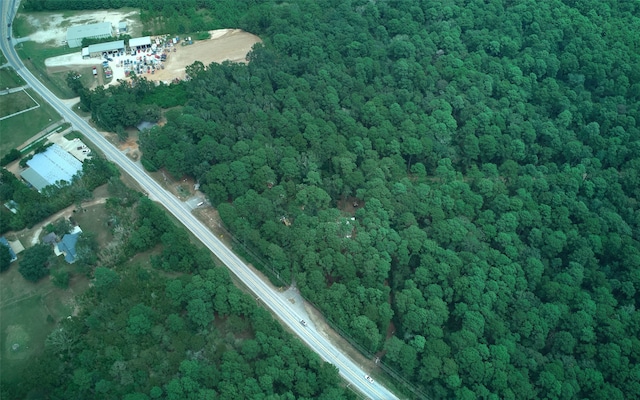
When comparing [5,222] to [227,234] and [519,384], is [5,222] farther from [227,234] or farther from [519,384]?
[519,384]

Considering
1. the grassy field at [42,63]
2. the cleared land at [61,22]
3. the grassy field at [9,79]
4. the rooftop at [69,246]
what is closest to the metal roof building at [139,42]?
the cleared land at [61,22]

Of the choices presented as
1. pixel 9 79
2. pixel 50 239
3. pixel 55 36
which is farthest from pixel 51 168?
pixel 55 36

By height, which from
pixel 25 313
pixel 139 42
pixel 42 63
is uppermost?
pixel 139 42

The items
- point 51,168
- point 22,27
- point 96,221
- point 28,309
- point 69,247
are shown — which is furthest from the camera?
point 22,27

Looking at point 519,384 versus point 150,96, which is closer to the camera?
point 519,384

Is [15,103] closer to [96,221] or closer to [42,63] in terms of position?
[42,63]

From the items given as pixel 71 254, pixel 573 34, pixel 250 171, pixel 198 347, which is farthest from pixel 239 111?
pixel 573 34

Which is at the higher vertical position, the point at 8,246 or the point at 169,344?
the point at 8,246
